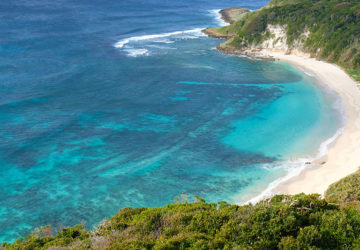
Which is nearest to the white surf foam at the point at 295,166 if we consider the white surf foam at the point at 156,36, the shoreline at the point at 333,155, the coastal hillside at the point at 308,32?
the shoreline at the point at 333,155

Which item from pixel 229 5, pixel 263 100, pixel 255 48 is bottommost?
pixel 263 100

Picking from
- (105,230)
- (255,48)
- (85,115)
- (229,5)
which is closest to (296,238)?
(105,230)

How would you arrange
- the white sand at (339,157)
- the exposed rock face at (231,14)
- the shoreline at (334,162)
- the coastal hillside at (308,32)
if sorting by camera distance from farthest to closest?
the exposed rock face at (231,14), the coastal hillside at (308,32), the white sand at (339,157), the shoreline at (334,162)

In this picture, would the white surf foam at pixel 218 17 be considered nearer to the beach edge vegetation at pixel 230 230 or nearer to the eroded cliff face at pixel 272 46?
the eroded cliff face at pixel 272 46

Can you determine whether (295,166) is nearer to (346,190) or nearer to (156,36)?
(346,190)

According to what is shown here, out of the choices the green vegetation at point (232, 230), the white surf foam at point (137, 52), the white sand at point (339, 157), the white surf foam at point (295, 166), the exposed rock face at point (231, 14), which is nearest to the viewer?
the green vegetation at point (232, 230)

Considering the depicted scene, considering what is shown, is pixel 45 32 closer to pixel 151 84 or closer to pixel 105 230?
pixel 151 84
